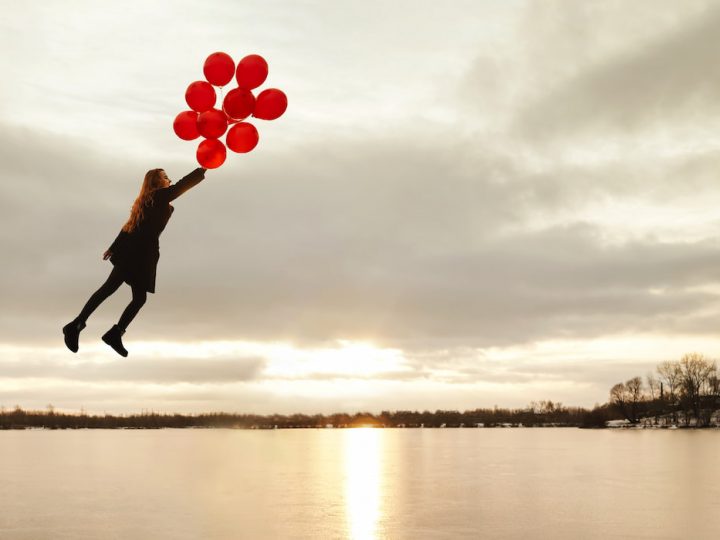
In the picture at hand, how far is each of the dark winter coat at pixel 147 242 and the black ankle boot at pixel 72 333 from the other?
0.49 meters

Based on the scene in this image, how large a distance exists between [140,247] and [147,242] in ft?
0.22

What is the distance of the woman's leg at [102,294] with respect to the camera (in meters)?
5.82

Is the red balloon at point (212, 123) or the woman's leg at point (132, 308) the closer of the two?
Result: the woman's leg at point (132, 308)

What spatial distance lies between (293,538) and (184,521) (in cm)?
700

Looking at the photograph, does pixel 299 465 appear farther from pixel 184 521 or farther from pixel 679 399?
pixel 679 399

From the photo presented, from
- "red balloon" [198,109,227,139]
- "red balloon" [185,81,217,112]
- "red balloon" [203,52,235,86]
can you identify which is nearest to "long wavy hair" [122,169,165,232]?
"red balloon" [198,109,227,139]

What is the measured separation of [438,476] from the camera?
47656mm

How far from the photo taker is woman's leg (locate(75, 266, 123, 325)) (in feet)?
19.1

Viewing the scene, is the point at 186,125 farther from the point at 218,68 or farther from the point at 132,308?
the point at 132,308

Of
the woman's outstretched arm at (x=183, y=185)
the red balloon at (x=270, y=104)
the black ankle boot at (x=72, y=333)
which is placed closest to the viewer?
the black ankle boot at (x=72, y=333)

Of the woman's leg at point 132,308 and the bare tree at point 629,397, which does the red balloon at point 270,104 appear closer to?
the woman's leg at point 132,308

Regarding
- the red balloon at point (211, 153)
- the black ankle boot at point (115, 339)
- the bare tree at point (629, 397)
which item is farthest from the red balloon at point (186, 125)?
the bare tree at point (629, 397)

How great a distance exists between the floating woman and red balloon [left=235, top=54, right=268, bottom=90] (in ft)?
3.11

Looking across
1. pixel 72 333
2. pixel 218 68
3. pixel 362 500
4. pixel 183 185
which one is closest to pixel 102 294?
pixel 72 333
